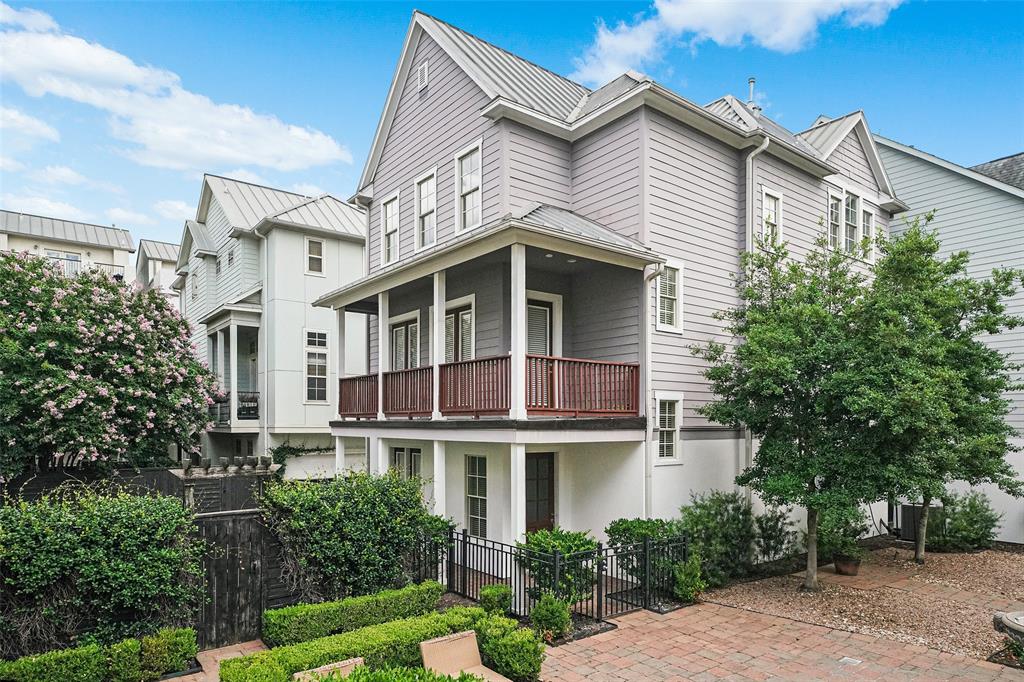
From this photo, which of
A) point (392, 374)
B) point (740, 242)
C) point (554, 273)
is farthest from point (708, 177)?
point (392, 374)

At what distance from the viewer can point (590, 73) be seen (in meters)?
17.5

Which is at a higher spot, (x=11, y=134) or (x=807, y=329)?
(x=11, y=134)

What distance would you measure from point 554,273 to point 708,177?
12.8 feet

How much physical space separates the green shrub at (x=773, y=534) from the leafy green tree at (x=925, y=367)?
268 cm

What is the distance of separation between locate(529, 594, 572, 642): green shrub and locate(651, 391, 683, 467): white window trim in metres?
4.12

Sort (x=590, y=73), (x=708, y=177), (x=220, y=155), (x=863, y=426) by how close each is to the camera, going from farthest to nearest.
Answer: (x=220, y=155), (x=590, y=73), (x=708, y=177), (x=863, y=426)

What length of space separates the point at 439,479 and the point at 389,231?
788cm

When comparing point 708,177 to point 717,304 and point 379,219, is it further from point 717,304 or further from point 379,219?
point 379,219

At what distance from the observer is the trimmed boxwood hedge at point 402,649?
6406mm

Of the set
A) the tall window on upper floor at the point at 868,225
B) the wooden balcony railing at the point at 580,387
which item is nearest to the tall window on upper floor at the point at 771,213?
the tall window on upper floor at the point at 868,225

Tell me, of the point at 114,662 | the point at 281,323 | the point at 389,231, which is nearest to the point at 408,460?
the point at 389,231

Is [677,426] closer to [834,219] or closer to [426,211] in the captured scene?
[426,211]

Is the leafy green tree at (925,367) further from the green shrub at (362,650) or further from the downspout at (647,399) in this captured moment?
the green shrub at (362,650)

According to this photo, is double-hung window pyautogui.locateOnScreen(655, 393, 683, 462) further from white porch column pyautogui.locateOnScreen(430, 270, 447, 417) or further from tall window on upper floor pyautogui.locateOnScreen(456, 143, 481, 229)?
tall window on upper floor pyautogui.locateOnScreen(456, 143, 481, 229)
